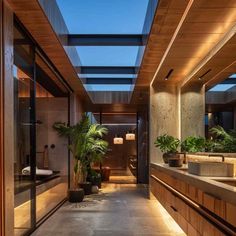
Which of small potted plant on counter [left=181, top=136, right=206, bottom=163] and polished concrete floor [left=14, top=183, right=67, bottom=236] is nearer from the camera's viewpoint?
polished concrete floor [left=14, top=183, right=67, bottom=236]

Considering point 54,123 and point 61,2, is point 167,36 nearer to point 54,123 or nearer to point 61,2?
point 61,2

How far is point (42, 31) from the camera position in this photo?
4.50m

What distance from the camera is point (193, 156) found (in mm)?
6223

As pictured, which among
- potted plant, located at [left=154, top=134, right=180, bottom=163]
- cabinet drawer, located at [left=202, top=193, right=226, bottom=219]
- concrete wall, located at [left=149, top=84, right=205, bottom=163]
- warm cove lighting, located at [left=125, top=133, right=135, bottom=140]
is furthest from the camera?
warm cove lighting, located at [left=125, top=133, right=135, bottom=140]

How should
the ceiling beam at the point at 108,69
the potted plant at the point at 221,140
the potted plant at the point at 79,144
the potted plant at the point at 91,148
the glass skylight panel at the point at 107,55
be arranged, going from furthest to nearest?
the potted plant at the point at 91,148 < the ceiling beam at the point at 108,69 < the potted plant at the point at 79,144 < the glass skylight panel at the point at 107,55 < the potted plant at the point at 221,140

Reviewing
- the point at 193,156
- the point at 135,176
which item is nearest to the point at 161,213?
the point at 193,156

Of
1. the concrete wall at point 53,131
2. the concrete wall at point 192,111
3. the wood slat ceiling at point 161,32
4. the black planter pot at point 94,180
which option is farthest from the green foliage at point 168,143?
the black planter pot at point 94,180

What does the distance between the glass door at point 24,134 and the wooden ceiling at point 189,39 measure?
1729 mm

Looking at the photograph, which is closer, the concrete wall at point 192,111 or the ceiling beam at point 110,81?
the concrete wall at point 192,111

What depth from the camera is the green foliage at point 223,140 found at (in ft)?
16.1

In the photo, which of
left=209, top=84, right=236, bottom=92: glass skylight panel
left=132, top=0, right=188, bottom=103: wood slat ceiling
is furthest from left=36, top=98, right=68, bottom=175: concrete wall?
left=209, top=84, right=236, bottom=92: glass skylight panel

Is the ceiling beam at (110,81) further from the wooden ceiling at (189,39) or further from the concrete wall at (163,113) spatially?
the wooden ceiling at (189,39)

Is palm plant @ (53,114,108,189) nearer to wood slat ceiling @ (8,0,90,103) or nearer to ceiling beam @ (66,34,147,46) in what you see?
wood slat ceiling @ (8,0,90,103)

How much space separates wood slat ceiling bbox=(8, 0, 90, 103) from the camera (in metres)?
3.67
